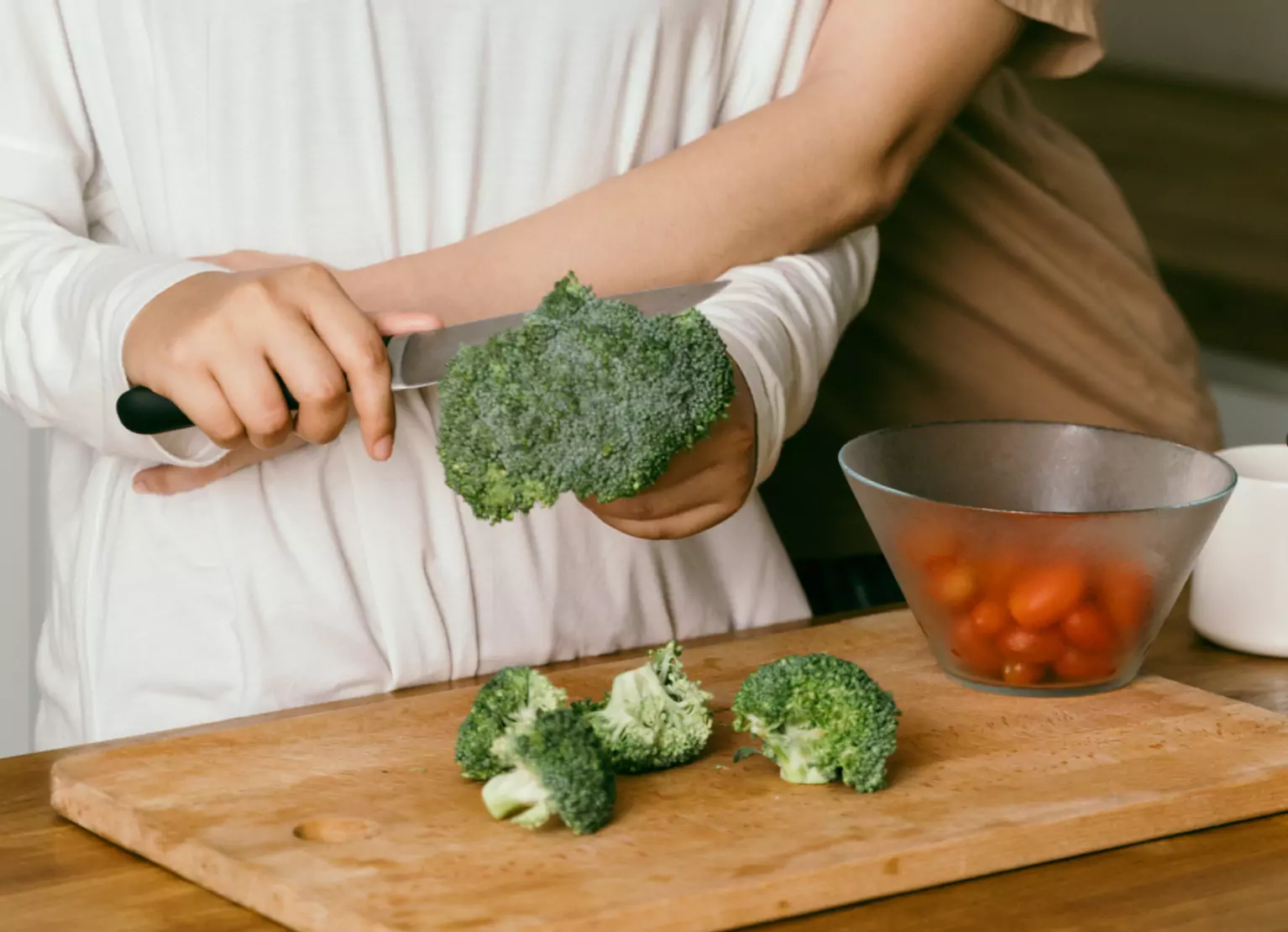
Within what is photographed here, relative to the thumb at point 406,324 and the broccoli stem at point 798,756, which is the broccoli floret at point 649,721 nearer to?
the broccoli stem at point 798,756

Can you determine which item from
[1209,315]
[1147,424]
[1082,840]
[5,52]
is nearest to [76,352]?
[5,52]

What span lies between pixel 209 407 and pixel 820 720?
45 cm

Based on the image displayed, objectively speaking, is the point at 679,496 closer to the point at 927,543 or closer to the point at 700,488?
the point at 700,488

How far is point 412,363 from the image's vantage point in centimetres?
115

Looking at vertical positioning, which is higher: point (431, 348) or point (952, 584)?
point (431, 348)

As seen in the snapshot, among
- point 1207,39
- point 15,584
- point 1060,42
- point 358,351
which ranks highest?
point 1060,42

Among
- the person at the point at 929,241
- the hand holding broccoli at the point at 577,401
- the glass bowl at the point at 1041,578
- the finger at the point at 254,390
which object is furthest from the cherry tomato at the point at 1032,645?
the finger at the point at 254,390

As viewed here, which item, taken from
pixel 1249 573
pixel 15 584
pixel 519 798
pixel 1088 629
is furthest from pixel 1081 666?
pixel 15 584

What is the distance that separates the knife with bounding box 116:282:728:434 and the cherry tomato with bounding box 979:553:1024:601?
0.29 m

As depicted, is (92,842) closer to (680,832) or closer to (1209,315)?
(680,832)

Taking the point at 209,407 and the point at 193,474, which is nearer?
the point at 209,407

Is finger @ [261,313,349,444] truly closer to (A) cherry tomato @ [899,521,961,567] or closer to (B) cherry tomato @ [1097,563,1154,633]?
(A) cherry tomato @ [899,521,961,567]

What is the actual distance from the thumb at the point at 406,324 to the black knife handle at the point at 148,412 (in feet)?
0.49

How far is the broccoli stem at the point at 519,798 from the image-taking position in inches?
36.0
